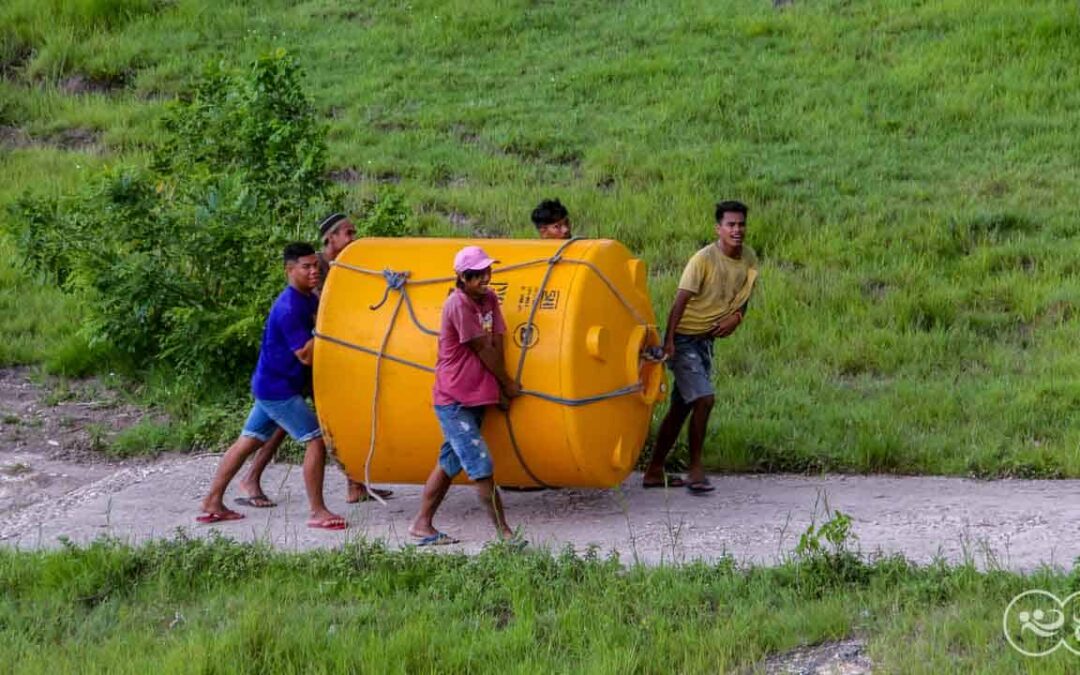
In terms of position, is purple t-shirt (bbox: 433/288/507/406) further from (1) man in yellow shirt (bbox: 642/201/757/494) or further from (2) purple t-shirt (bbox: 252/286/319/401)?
(1) man in yellow shirt (bbox: 642/201/757/494)

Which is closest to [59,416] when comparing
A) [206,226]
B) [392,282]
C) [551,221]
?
[206,226]

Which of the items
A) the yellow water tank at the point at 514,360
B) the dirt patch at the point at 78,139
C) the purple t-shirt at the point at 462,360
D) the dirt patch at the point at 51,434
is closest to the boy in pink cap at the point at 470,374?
the purple t-shirt at the point at 462,360

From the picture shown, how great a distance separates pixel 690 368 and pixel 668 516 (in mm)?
1050

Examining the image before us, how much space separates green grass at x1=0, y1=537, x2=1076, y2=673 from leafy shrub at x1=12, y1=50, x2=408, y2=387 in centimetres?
350

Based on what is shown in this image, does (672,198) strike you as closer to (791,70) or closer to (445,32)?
(791,70)

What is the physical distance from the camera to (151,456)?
9961 mm

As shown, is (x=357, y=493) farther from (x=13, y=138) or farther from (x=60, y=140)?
(x=13, y=138)

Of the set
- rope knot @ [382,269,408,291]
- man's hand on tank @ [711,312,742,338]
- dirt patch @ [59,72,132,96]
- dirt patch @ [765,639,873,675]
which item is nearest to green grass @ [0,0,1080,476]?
dirt patch @ [59,72,132,96]

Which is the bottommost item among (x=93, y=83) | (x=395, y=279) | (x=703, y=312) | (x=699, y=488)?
(x=699, y=488)

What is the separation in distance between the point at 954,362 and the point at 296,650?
5948 mm

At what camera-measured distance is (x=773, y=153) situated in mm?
14055

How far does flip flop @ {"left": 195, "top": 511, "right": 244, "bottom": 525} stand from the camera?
8.11 meters

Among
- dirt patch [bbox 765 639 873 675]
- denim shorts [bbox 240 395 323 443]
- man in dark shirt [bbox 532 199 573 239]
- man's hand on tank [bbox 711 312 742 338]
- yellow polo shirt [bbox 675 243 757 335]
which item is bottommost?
dirt patch [bbox 765 639 873 675]
